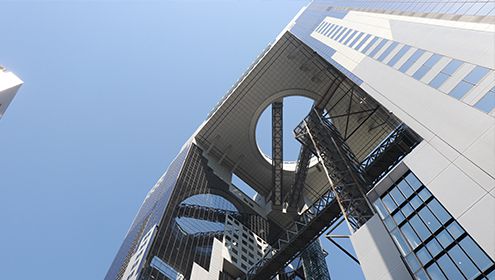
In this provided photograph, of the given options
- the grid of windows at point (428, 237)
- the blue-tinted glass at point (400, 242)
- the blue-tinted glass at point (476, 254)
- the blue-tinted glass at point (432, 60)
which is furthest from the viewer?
the blue-tinted glass at point (432, 60)

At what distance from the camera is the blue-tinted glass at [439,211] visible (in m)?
17.6

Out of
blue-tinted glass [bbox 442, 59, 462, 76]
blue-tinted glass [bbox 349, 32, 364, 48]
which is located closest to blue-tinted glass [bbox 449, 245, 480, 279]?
blue-tinted glass [bbox 442, 59, 462, 76]

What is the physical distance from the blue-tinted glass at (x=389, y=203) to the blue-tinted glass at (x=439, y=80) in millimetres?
6789

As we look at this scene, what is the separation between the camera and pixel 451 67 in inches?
809

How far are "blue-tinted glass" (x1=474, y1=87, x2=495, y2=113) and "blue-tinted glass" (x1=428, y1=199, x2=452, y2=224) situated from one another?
15.5ft

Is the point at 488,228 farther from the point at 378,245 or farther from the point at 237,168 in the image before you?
the point at 237,168

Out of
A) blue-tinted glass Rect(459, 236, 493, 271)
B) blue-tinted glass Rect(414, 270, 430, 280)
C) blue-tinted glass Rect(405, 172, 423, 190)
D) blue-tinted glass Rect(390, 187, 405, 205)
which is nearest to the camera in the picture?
blue-tinted glass Rect(459, 236, 493, 271)

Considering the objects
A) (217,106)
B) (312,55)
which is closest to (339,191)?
(312,55)

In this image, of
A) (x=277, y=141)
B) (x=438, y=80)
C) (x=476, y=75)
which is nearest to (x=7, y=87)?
(x=438, y=80)

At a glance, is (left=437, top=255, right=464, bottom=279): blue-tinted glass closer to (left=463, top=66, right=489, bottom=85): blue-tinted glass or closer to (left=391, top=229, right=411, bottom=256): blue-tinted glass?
(left=391, top=229, right=411, bottom=256): blue-tinted glass

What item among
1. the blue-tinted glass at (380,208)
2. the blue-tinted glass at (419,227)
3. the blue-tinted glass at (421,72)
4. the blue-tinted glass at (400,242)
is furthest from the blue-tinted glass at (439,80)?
the blue-tinted glass at (400,242)

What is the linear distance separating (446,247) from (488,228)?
9.96 ft

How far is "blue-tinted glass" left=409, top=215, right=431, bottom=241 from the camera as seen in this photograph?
18.7 metres

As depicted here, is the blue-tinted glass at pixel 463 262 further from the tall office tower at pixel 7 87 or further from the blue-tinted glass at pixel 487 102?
the tall office tower at pixel 7 87
